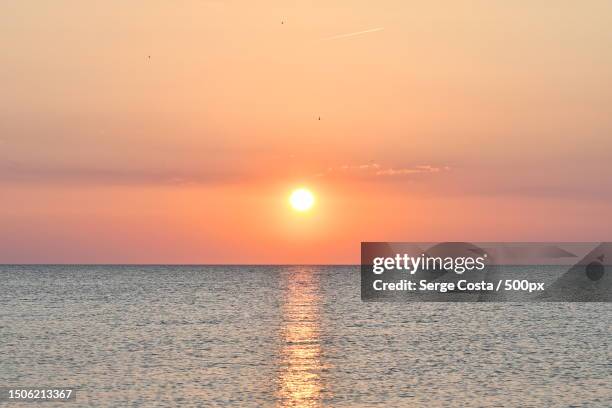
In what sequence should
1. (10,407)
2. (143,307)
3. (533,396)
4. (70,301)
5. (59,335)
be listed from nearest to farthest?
(10,407)
(533,396)
(59,335)
(143,307)
(70,301)

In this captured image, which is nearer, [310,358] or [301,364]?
[301,364]

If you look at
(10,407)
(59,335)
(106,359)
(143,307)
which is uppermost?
(143,307)

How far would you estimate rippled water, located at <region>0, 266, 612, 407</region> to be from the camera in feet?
177

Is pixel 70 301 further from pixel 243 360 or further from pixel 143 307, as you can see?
pixel 243 360

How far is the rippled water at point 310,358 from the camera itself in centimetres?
5384

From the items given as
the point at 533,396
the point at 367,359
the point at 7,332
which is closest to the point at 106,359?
the point at 367,359

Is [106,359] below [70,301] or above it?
below

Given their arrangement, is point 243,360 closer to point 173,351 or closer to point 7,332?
point 173,351

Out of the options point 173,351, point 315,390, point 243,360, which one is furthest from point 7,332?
point 315,390

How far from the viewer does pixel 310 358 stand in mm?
71938

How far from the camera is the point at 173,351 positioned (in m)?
75.6

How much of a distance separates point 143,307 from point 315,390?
91.9m

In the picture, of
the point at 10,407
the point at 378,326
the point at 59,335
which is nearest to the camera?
the point at 10,407

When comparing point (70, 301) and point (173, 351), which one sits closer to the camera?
point (173, 351)
